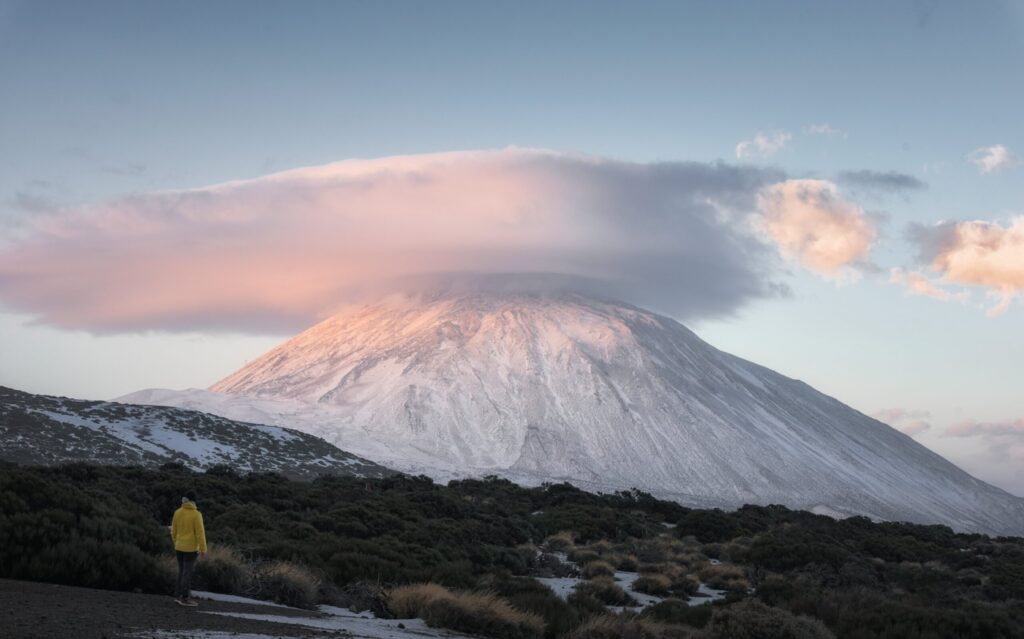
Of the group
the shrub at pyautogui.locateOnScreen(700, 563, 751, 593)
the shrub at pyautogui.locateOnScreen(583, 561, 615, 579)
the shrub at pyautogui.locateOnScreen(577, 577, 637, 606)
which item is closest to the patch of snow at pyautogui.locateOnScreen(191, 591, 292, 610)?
the shrub at pyautogui.locateOnScreen(577, 577, 637, 606)

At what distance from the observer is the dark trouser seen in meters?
13.7

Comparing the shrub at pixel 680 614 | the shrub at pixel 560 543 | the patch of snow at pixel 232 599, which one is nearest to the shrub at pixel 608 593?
the shrub at pixel 680 614

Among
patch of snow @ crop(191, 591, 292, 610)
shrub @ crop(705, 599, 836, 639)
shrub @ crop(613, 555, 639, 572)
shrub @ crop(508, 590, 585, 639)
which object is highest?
shrub @ crop(705, 599, 836, 639)

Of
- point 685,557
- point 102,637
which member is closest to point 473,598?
point 102,637

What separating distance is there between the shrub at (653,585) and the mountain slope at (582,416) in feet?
306

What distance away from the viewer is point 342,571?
61.4 ft

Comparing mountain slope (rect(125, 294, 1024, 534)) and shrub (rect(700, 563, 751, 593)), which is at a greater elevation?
mountain slope (rect(125, 294, 1024, 534))

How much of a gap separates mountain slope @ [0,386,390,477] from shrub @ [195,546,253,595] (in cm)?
3861

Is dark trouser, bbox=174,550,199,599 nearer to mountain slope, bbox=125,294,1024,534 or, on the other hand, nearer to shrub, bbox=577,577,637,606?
shrub, bbox=577,577,637,606

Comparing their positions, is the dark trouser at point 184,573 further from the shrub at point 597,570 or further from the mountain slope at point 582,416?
the mountain slope at point 582,416

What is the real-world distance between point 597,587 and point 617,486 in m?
109

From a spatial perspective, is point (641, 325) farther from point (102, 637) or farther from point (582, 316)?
point (102, 637)

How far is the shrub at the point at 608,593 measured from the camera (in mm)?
20906

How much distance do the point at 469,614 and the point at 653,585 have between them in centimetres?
956
